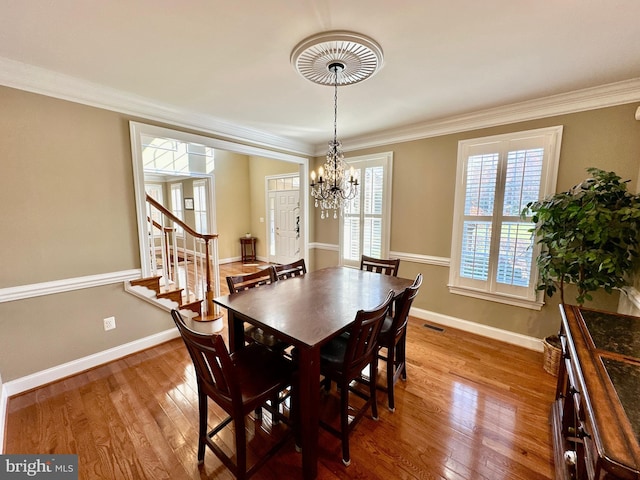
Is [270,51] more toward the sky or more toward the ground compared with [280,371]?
more toward the sky

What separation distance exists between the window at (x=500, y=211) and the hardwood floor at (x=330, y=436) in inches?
32.8

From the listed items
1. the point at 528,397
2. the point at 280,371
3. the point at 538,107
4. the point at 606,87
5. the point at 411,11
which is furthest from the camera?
the point at 538,107

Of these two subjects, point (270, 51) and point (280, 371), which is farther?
point (270, 51)

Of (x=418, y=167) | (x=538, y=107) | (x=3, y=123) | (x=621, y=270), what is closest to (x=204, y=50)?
(x=3, y=123)

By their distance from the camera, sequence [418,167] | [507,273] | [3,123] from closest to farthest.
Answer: [3,123]
[507,273]
[418,167]

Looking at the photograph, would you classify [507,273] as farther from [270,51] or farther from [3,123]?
[3,123]

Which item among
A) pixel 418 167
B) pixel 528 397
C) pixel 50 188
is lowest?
pixel 528 397

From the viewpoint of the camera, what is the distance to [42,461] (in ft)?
5.06

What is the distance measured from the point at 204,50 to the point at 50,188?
171 cm

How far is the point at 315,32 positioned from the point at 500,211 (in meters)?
2.54

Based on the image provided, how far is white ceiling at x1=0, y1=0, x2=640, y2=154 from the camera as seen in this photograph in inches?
54.7

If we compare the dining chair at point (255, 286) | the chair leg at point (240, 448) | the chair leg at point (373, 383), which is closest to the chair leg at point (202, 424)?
the chair leg at point (240, 448)

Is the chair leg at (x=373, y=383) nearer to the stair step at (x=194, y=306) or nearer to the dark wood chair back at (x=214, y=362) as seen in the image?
the dark wood chair back at (x=214, y=362)

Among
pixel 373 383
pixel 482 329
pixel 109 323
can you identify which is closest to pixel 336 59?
pixel 373 383
